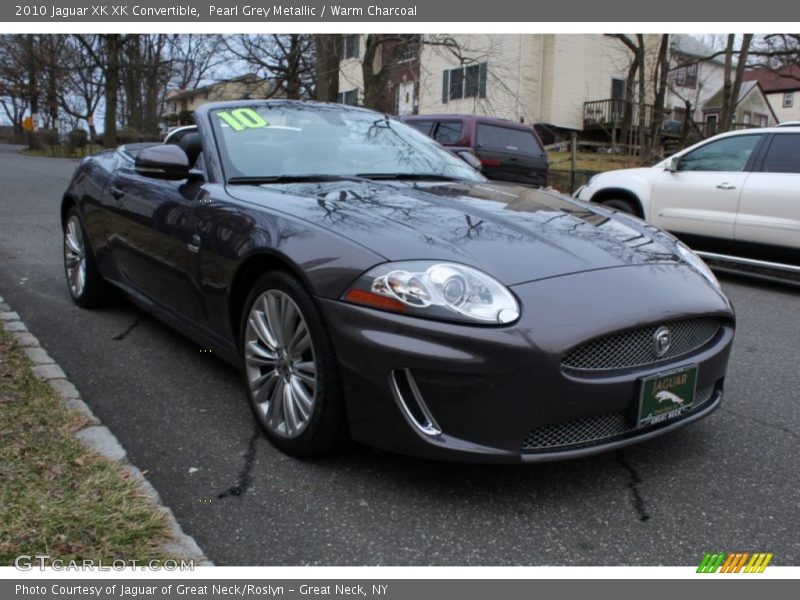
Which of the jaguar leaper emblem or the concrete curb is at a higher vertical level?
the jaguar leaper emblem

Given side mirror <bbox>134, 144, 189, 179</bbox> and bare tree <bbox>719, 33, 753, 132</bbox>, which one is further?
bare tree <bbox>719, 33, 753, 132</bbox>

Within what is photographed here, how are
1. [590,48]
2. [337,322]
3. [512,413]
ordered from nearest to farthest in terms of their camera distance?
1. [512,413]
2. [337,322]
3. [590,48]

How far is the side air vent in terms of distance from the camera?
2.44 meters

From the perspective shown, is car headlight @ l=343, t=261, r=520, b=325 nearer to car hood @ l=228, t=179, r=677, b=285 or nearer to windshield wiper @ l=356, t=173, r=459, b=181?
car hood @ l=228, t=179, r=677, b=285

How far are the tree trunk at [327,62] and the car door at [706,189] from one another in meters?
10.4

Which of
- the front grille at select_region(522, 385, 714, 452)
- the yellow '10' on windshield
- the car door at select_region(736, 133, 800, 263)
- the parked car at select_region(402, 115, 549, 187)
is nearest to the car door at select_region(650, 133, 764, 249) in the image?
the car door at select_region(736, 133, 800, 263)

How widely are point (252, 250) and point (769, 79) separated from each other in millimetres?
63460

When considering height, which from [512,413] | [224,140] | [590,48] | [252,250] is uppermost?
[590,48]

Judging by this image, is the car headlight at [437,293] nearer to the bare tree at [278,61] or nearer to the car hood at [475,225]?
the car hood at [475,225]

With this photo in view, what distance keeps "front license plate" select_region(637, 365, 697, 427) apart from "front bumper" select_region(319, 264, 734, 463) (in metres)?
0.04

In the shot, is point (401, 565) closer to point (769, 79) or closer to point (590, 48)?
point (590, 48)

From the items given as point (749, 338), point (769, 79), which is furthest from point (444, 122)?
point (769, 79)

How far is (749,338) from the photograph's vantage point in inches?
191

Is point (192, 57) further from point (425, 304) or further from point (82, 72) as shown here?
point (425, 304)
